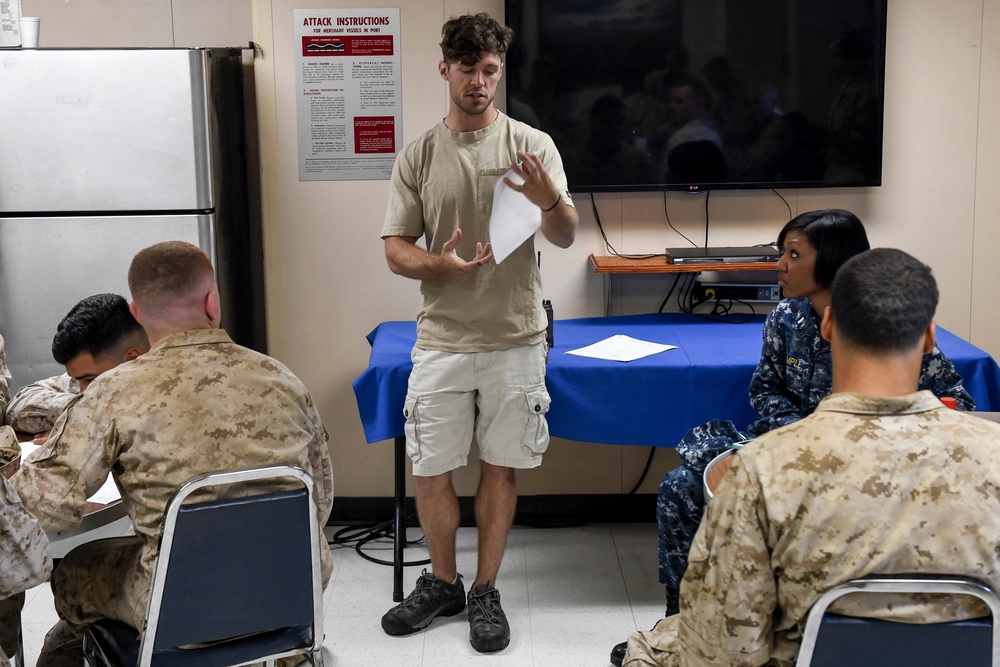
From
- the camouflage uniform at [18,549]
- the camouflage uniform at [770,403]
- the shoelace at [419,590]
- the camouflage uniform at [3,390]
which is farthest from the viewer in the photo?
the shoelace at [419,590]

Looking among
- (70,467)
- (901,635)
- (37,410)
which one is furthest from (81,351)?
(901,635)

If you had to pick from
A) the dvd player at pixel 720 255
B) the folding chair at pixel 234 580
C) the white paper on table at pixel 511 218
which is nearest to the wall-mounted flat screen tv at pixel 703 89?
the dvd player at pixel 720 255

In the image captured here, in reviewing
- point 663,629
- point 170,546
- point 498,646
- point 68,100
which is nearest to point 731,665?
point 663,629

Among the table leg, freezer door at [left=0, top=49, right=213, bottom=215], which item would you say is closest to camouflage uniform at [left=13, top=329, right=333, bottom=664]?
the table leg

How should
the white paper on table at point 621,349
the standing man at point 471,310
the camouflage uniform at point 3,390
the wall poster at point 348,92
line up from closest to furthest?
the camouflage uniform at point 3,390 → the standing man at point 471,310 → the white paper on table at point 621,349 → the wall poster at point 348,92

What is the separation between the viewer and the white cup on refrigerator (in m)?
3.18

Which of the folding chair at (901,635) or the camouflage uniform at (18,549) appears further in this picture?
the camouflage uniform at (18,549)

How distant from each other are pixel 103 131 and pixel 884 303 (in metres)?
2.55

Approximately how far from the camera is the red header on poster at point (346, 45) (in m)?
3.50

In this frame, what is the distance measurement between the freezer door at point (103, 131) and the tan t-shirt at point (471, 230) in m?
0.78

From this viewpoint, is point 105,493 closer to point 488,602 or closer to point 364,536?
point 488,602

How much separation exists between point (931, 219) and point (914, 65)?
0.53 m

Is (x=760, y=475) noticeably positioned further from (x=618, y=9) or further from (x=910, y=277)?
(x=618, y=9)

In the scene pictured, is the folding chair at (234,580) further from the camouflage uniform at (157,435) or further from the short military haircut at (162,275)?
the short military haircut at (162,275)
